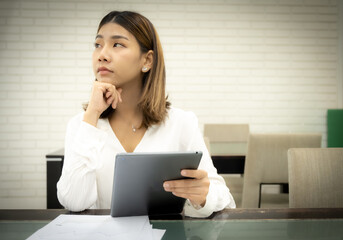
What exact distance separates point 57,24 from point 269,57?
2.50 m

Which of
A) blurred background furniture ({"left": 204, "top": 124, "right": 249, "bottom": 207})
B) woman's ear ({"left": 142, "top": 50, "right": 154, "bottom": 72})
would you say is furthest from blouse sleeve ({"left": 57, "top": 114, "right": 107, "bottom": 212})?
blurred background furniture ({"left": 204, "top": 124, "right": 249, "bottom": 207})

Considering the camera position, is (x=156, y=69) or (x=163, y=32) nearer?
(x=156, y=69)

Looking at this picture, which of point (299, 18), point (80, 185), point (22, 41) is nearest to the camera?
point (80, 185)

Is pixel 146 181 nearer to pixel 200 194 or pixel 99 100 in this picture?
pixel 200 194

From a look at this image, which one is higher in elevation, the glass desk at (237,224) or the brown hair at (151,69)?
the brown hair at (151,69)

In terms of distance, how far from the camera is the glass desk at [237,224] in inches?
32.7

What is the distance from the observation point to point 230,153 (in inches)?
97.7

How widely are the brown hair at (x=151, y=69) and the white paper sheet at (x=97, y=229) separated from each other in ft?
1.67

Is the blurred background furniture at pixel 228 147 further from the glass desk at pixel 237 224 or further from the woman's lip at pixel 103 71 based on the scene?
the glass desk at pixel 237 224

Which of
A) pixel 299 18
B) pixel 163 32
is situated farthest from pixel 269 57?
pixel 163 32

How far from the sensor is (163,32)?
3.96 m

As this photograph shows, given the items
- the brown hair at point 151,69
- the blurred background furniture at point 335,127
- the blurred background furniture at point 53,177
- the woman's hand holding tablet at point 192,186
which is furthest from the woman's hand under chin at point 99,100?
the blurred background furniture at point 335,127

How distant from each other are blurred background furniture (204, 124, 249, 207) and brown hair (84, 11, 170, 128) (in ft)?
2.05

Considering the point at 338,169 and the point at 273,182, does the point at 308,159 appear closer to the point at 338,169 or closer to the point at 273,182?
the point at 338,169
